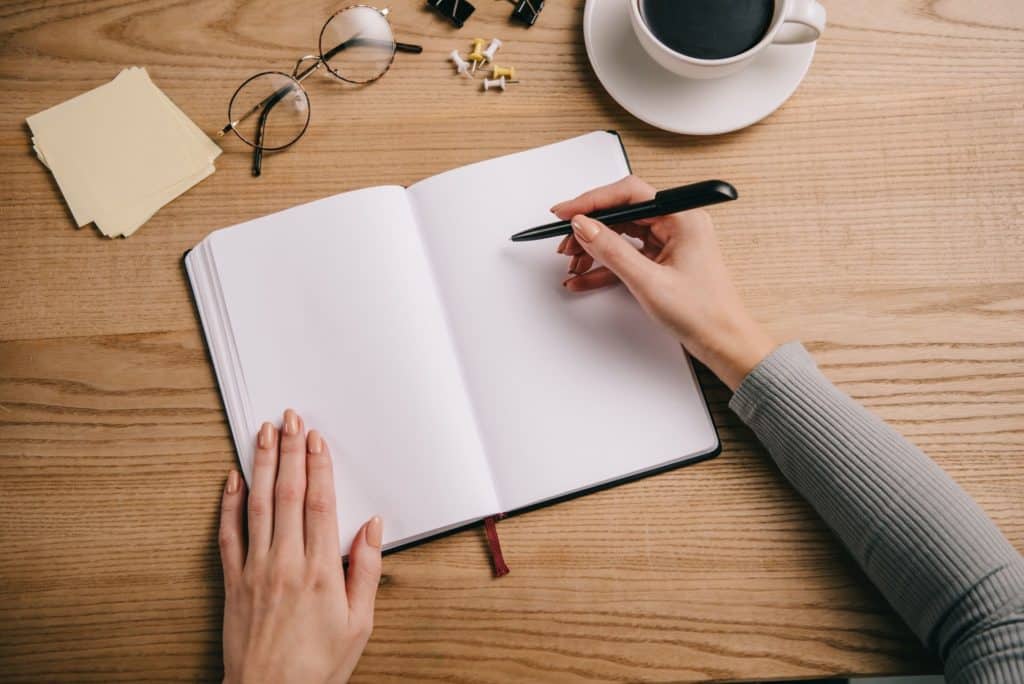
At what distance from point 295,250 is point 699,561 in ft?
1.76

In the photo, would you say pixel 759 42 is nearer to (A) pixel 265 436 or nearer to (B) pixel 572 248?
(B) pixel 572 248

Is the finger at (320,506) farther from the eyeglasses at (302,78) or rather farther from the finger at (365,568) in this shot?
the eyeglasses at (302,78)

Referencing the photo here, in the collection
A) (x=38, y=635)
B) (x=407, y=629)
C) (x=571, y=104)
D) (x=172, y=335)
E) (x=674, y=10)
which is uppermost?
(x=674, y=10)

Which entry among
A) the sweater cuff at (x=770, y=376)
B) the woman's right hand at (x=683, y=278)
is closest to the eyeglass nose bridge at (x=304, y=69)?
the woman's right hand at (x=683, y=278)

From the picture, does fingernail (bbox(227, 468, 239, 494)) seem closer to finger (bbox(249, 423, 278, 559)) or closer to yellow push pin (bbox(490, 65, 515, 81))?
finger (bbox(249, 423, 278, 559))

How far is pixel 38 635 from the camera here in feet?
2.26

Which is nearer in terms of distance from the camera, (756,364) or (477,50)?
(756,364)

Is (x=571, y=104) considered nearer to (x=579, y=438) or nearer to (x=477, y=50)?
(x=477, y=50)

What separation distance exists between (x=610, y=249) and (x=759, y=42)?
25 cm

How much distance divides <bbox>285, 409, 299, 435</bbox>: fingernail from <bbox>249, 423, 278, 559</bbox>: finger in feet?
0.06

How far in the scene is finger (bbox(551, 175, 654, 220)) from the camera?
680mm

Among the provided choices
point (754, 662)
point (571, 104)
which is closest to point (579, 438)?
point (754, 662)

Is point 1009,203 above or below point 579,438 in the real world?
above

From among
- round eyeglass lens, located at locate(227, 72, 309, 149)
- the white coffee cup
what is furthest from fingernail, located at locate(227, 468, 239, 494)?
the white coffee cup
